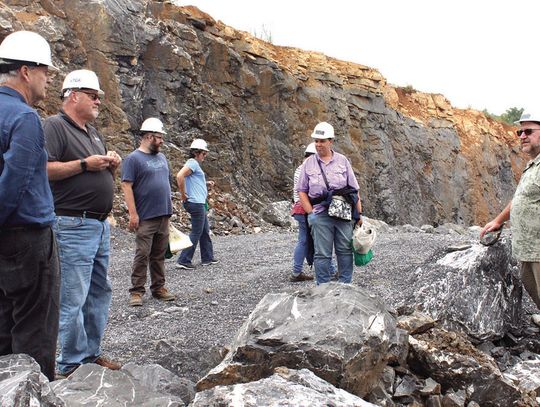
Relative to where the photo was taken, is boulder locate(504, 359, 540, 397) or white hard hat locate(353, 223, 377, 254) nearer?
boulder locate(504, 359, 540, 397)

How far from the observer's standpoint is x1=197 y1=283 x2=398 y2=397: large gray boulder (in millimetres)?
3422

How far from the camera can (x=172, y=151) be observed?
17.8m

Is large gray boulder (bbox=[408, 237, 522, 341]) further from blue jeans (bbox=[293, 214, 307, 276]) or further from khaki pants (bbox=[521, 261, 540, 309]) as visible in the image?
blue jeans (bbox=[293, 214, 307, 276])

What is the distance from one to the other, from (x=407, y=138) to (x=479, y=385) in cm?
2451

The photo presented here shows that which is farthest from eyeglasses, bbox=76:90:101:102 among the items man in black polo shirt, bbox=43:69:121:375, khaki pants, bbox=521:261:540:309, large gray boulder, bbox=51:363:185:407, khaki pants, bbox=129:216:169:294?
khaki pants, bbox=521:261:540:309

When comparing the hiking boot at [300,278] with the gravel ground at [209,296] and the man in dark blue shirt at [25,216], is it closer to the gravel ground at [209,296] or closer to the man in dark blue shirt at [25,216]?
the gravel ground at [209,296]

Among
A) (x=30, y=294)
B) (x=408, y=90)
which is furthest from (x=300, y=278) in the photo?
(x=408, y=90)

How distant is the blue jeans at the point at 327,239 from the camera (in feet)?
19.3

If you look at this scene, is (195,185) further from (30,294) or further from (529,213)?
(30,294)

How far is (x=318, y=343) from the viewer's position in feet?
11.4

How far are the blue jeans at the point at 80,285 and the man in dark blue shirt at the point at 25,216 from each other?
2.01 ft

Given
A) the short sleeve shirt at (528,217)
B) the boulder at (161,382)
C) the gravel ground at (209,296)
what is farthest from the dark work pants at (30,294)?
the short sleeve shirt at (528,217)

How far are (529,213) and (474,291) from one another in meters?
0.98

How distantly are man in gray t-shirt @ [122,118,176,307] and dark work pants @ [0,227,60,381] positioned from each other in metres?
2.76
